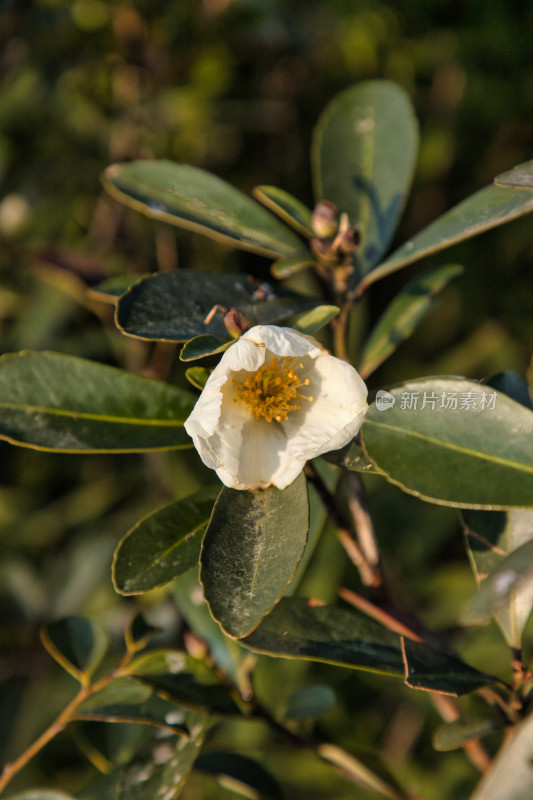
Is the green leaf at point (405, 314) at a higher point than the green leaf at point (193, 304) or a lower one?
lower

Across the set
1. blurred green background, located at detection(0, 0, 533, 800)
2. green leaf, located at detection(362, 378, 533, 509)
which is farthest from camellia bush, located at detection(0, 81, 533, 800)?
blurred green background, located at detection(0, 0, 533, 800)

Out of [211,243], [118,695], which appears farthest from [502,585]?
[211,243]

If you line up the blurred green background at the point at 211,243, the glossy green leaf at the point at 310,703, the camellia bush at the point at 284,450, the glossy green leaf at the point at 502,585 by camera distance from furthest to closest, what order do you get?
the blurred green background at the point at 211,243, the glossy green leaf at the point at 310,703, the camellia bush at the point at 284,450, the glossy green leaf at the point at 502,585

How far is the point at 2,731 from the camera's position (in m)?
1.44

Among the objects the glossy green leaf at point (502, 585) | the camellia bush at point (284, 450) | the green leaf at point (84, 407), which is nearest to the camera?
the glossy green leaf at point (502, 585)

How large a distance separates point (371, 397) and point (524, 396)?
0.17 meters

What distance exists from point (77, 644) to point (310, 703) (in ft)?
1.15

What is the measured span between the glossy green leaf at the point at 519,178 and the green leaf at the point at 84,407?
17.1 inches

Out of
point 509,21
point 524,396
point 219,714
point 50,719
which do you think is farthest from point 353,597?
point 509,21

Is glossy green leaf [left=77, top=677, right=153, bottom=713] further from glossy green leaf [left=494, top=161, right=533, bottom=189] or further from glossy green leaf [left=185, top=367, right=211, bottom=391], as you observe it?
glossy green leaf [left=494, top=161, right=533, bottom=189]

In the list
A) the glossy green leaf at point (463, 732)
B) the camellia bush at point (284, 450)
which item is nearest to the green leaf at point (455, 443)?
the camellia bush at point (284, 450)

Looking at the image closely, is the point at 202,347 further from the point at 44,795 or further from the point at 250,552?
the point at 44,795

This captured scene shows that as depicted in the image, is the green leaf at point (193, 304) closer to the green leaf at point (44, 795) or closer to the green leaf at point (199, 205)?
the green leaf at point (199, 205)

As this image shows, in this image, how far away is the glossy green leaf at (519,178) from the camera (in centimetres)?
71
